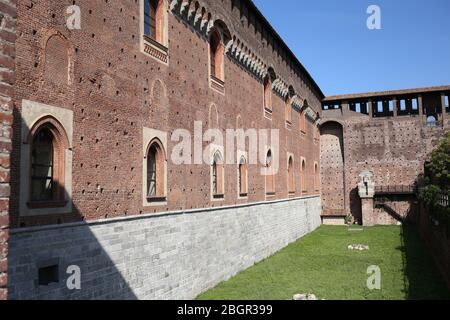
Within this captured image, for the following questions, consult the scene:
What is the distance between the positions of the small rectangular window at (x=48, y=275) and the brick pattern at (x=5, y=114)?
3330 mm

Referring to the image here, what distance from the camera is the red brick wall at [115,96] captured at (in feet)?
21.4

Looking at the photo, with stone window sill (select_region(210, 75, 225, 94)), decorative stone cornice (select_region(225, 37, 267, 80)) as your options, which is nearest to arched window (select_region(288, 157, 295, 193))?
decorative stone cornice (select_region(225, 37, 267, 80))

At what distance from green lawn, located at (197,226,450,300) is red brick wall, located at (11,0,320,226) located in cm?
258

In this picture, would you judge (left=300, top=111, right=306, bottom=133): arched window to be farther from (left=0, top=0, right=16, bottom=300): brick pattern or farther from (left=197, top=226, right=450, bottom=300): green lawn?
(left=0, top=0, right=16, bottom=300): brick pattern

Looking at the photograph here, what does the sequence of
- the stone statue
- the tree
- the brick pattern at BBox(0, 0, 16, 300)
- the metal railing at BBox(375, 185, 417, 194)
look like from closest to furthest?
the brick pattern at BBox(0, 0, 16, 300)
the tree
the metal railing at BBox(375, 185, 417, 194)
the stone statue

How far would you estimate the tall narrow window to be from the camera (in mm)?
6512

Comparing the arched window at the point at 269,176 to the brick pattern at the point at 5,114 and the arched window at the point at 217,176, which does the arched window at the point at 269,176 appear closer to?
the arched window at the point at 217,176

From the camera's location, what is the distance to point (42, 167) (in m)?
6.69

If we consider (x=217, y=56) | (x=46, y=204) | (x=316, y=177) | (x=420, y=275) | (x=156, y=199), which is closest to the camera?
(x=46, y=204)

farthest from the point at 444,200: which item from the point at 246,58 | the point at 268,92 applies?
the point at 268,92

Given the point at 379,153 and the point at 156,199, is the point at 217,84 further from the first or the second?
the point at 379,153

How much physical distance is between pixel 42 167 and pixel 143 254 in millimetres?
3113

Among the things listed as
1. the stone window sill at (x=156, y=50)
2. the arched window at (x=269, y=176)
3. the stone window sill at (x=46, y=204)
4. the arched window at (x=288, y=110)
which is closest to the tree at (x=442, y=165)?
the arched window at (x=288, y=110)
